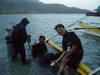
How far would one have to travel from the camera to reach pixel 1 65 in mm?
7781

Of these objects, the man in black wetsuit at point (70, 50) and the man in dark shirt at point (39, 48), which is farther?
the man in dark shirt at point (39, 48)

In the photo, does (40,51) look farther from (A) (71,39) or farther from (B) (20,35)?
(A) (71,39)

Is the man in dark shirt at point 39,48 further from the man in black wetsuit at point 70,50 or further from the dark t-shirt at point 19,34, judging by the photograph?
the man in black wetsuit at point 70,50

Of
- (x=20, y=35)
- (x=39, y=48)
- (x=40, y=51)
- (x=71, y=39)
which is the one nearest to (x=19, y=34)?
(x=20, y=35)

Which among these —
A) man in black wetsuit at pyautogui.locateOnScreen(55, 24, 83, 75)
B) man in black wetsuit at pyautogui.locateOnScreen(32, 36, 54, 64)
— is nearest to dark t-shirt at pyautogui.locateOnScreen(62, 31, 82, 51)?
man in black wetsuit at pyautogui.locateOnScreen(55, 24, 83, 75)

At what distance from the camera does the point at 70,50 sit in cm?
544

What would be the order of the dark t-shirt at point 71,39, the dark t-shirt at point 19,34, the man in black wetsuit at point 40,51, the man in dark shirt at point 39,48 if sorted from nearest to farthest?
1. the dark t-shirt at point 71,39
2. the dark t-shirt at point 19,34
3. the man in black wetsuit at point 40,51
4. the man in dark shirt at point 39,48

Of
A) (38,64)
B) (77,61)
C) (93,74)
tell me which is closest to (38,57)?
(38,64)

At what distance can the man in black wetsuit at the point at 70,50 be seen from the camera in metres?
5.36

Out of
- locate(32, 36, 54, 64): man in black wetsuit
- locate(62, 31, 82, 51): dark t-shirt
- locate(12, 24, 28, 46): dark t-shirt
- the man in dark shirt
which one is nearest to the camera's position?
locate(62, 31, 82, 51): dark t-shirt

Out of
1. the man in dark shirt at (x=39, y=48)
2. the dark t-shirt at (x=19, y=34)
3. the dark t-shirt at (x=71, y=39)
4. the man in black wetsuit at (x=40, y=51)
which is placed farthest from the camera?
the man in dark shirt at (x=39, y=48)

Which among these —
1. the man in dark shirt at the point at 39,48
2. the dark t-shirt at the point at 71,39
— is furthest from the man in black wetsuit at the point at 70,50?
the man in dark shirt at the point at 39,48

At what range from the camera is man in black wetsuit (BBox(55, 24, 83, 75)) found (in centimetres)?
536

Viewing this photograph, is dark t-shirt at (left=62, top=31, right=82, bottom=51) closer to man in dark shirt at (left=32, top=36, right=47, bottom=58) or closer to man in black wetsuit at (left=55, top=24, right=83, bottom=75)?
man in black wetsuit at (left=55, top=24, right=83, bottom=75)
